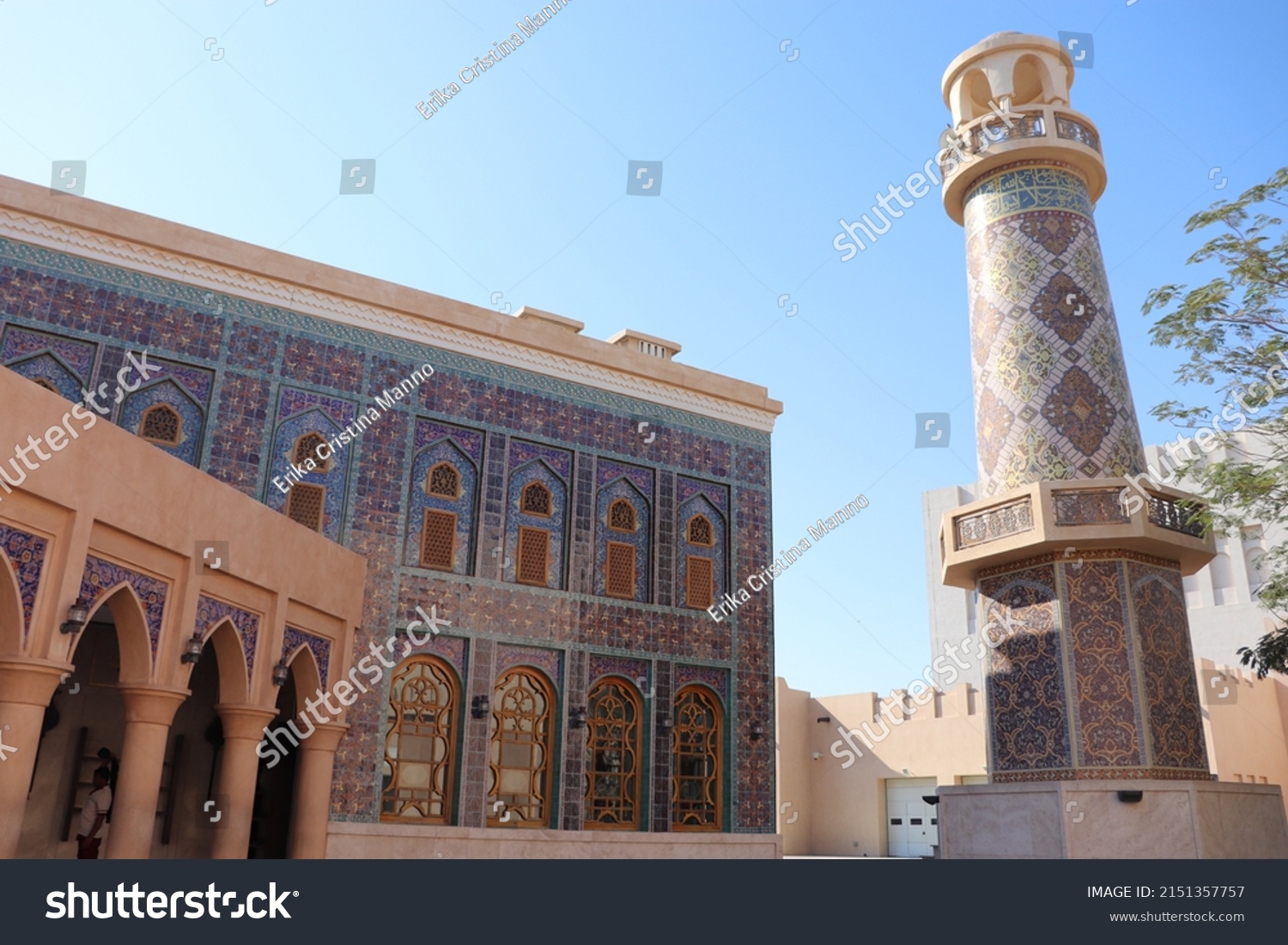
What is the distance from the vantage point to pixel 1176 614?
402 inches

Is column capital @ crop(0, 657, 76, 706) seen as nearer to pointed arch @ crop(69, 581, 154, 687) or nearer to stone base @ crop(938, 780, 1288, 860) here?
pointed arch @ crop(69, 581, 154, 687)

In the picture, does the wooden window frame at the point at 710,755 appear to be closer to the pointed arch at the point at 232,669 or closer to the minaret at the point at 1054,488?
the minaret at the point at 1054,488

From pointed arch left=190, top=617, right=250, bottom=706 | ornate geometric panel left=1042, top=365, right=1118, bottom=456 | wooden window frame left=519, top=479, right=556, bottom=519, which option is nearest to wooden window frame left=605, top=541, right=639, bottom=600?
wooden window frame left=519, top=479, right=556, bottom=519

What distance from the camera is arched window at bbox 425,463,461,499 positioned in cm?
1245

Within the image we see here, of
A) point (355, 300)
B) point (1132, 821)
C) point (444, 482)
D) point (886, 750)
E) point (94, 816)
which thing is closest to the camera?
point (94, 816)

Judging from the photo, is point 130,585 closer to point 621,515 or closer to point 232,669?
point 232,669

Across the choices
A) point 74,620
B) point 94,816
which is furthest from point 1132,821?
point 94,816

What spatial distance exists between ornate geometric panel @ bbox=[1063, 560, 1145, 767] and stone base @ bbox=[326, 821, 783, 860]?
14.9 feet

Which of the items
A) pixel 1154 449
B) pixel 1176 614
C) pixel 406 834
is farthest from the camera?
pixel 1154 449

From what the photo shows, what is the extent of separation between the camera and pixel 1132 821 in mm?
9219

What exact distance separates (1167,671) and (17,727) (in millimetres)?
9389
